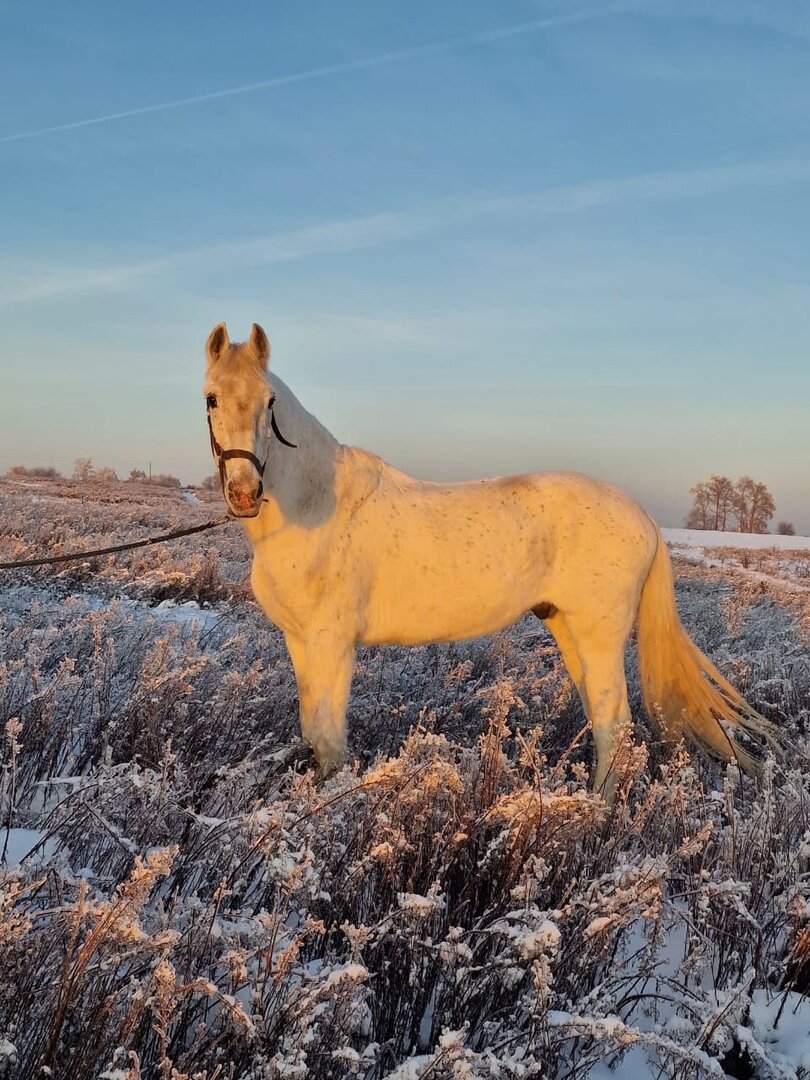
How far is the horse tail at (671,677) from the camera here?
4734 mm

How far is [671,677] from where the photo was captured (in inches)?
188

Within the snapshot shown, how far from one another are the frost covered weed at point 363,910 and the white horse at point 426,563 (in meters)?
0.52

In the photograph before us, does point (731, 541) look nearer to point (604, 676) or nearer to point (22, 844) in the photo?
point (604, 676)

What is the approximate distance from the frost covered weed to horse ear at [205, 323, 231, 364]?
59.2 inches

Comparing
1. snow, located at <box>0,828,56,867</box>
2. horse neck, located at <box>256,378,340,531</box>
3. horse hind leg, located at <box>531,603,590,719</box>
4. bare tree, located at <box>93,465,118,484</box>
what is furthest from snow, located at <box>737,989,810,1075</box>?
bare tree, located at <box>93,465,118,484</box>

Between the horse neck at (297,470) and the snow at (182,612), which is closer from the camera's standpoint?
the horse neck at (297,470)

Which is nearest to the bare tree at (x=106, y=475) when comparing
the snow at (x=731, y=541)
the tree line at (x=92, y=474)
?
the tree line at (x=92, y=474)

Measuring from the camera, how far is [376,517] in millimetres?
4082

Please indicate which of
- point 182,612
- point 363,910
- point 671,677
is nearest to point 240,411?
point 363,910

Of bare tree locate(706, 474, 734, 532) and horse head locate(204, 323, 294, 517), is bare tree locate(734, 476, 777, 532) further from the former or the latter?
horse head locate(204, 323, 294, 517)

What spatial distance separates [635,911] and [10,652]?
382 cm

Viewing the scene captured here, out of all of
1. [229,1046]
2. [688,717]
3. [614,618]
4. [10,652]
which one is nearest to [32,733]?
[10,652]

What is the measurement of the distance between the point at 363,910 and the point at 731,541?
1417 inches

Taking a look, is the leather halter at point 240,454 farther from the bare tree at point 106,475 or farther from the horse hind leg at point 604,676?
the bare tree at point 106,475
